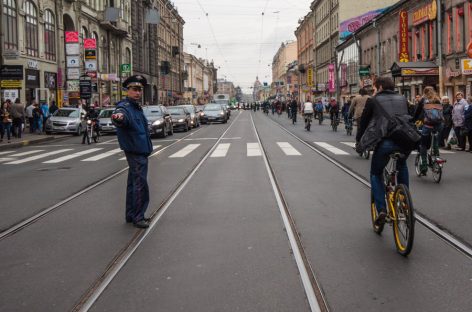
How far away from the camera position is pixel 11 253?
6.39m

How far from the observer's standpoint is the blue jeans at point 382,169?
21.3 ft

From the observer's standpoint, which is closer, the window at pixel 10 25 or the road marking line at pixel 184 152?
the road marking line at pixel 184 152

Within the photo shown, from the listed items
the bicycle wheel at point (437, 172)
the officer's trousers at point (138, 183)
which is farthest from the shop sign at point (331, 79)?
the officer's trousers at point (138, 183)

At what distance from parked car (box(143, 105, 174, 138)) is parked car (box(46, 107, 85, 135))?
4.37 metres

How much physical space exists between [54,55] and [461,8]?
2530cm

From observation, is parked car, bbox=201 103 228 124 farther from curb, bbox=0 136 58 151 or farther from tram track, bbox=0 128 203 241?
tram track, bbox=0 128 203 241

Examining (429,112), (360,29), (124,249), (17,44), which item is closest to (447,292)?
(124,249)

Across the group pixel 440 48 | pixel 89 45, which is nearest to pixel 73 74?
pixel 89 45

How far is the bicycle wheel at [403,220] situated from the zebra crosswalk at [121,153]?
11.3 meters

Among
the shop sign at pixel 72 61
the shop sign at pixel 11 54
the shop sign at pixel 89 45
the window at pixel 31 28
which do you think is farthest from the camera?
the shop sign at pixel 89 45

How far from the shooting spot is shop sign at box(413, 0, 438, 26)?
3362 centimetres

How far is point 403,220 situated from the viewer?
19.8 feet

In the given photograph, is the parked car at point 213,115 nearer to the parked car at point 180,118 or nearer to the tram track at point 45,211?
the parked car at point 180,118

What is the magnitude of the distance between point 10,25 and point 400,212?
3207 centimetres
